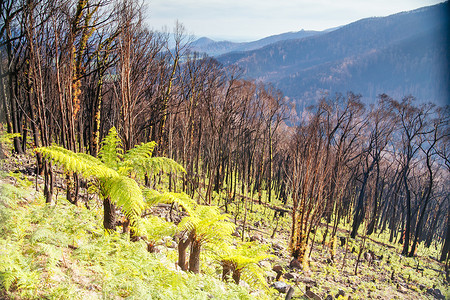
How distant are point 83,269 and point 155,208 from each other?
6977 millimetres

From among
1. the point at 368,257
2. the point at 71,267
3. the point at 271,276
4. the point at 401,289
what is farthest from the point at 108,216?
the point at 368,257

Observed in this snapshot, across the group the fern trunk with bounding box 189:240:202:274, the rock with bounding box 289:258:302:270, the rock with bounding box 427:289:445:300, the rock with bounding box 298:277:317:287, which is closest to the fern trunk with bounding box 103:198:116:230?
the fern trunk with bounding box 189:240:202:274

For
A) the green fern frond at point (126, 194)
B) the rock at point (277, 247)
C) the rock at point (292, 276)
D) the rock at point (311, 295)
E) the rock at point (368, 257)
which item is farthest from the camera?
the rock at point (368, 257)

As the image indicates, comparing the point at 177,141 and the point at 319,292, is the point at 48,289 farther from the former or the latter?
the point at 177,141

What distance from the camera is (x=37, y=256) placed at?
3.17m

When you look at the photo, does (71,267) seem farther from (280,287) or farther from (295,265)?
(295,265)

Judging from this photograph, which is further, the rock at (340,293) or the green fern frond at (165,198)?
the rock at (340,293)

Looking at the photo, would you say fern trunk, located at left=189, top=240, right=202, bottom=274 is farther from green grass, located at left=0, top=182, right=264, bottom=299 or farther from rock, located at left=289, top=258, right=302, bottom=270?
rock, located at left=289, top=258, right=302, bottom=270

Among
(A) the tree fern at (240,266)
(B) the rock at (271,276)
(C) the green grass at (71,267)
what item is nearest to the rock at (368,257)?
(B) the rock at (271,276)

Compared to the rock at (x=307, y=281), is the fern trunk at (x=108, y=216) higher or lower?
higher

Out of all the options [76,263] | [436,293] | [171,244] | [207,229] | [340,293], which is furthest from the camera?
[436,293]

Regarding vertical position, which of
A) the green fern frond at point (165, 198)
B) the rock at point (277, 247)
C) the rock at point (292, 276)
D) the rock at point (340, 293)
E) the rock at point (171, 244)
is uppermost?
the green fern frond at point (165, 198)

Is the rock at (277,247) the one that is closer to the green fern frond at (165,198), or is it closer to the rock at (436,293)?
the rock at (436,293)

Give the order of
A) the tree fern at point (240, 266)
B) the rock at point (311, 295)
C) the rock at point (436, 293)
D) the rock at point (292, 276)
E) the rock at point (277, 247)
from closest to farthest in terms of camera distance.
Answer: the tree fern at point (240, 266)
the rock at point (311, 295)
the rock at point (292, 276)
the rock at point (436, 293)
the rock at point (277, 247)
